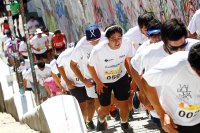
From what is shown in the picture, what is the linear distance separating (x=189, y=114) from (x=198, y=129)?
19 centimetres

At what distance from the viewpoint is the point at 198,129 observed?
193 inches

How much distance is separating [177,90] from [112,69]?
12.4 ft

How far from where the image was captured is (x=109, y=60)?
8.36m

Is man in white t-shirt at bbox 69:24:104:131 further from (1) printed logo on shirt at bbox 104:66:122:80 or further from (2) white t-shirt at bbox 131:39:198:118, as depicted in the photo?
(2) white t-shirt at bbox 131:39:198:118

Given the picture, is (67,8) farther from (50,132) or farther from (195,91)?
(195,91)

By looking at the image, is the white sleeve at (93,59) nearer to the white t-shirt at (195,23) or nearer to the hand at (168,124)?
the white t-shirt at (195,23)

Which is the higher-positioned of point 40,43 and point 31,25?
point 31,25

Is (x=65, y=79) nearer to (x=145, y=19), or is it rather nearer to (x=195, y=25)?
Result: (x=195, y=25)

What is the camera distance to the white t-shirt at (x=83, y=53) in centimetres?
958

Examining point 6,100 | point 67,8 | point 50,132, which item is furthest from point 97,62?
point 67,8

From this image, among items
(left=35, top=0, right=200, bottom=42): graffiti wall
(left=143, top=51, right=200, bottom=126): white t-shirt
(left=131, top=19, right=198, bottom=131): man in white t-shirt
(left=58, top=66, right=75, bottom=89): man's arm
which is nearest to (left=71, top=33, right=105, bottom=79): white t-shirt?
(left=58, top=66, right=75, bottom=89): man's arm

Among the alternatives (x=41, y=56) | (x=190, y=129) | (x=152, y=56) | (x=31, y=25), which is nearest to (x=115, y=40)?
(x=152, y=56)

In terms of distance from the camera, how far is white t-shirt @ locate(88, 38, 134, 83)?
8.27 metres

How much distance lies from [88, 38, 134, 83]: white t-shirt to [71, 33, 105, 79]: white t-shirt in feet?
3.60
